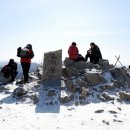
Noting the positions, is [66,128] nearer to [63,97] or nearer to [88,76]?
[63,97]

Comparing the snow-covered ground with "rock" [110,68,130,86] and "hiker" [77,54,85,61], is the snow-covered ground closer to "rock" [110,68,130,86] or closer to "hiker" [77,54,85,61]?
"rock" [110,68,130,86]

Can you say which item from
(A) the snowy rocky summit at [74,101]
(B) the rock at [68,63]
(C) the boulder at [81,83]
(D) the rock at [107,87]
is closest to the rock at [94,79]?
(A) the snowy rocky summit at [74,101]

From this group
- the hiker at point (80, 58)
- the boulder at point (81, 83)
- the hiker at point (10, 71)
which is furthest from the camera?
the hiker at point (80, 58)

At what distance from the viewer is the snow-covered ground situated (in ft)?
42.2

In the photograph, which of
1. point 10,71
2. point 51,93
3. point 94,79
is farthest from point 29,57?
point 94,79

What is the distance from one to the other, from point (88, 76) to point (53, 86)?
2487 millimetres

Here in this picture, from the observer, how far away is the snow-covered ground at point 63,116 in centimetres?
1286

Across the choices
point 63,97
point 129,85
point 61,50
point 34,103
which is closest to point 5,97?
point 34,103

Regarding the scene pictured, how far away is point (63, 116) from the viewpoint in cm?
1415

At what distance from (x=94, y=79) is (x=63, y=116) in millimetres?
5466

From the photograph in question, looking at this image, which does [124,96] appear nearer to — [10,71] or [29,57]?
[29,57]

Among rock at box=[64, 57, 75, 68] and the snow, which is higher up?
rock at box=[64, 57, 75, 68]

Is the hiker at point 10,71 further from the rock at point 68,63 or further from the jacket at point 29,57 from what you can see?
the rock at point 68,63

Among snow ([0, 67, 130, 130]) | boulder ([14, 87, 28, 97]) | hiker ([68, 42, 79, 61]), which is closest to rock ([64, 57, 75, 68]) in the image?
hiker ([68, 42, 79, 61])
